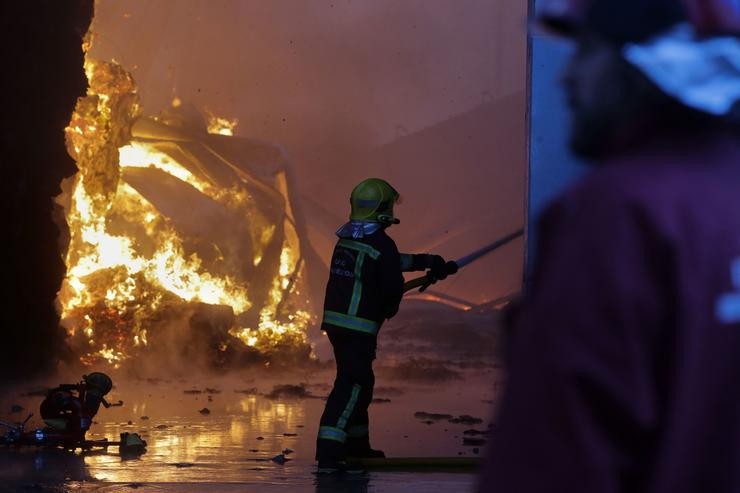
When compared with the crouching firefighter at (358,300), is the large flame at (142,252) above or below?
above

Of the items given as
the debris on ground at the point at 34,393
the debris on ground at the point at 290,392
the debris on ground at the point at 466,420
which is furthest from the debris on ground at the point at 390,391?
the debris on ground at the point at 34,393

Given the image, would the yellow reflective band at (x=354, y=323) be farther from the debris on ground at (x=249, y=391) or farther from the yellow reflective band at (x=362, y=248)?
the debris on ground at (x=249, y=391)

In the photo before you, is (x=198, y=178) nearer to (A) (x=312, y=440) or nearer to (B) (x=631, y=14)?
(A) (x=312, y=440)

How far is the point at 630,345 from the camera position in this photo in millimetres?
1089

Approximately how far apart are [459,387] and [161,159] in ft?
18.8

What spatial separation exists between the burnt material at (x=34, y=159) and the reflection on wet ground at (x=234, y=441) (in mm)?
1498

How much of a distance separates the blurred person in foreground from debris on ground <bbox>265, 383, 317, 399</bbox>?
10270 millimetres

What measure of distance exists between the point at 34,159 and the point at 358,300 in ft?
25.6

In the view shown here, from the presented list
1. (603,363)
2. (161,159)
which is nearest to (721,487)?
(603,363)

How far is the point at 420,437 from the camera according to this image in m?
8.05

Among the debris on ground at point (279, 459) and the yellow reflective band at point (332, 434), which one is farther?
the debris on ground at point (279, 459)

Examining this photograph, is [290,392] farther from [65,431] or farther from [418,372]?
[65,431]

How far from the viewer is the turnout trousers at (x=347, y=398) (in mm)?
6273

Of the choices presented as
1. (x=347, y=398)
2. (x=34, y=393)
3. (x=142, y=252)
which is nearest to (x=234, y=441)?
(x=347, y=398)
